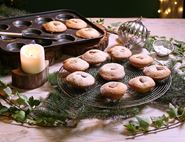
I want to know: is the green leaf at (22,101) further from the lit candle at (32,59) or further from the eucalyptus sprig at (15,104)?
the lit candle at (32,59)

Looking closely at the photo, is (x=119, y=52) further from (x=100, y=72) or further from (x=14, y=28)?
(x=14, y=28)

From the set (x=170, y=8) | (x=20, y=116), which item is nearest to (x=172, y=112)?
(x=20, y=116)

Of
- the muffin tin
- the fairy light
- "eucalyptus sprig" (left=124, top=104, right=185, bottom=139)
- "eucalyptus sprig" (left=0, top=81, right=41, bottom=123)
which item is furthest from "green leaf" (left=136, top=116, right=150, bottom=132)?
the fairy light

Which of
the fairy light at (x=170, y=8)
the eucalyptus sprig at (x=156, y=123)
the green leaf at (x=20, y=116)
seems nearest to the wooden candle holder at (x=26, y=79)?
the green leaf at (x=20, y=116)

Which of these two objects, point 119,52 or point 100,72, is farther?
point 119,52

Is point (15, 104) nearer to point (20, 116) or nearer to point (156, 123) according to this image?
point (20, 116)

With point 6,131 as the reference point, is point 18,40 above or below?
above

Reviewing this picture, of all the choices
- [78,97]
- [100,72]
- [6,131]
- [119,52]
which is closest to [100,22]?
[119,52]
